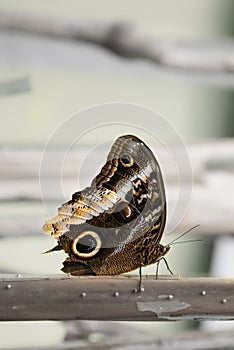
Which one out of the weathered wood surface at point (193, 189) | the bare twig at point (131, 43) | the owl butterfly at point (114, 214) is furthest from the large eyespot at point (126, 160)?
the bare twig at point (131, 43)

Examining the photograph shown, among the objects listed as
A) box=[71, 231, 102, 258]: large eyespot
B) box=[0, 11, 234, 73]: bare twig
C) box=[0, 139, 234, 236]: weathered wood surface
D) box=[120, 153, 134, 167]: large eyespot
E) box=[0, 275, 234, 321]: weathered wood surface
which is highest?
box=[0, 11, 234, 73]: bare twig

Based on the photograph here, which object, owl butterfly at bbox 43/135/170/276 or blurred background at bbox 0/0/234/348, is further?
blurred background at bbox 0/0/234/348

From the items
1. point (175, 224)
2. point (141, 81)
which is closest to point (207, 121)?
point (141, 81)

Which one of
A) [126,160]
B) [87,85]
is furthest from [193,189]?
[126,160]

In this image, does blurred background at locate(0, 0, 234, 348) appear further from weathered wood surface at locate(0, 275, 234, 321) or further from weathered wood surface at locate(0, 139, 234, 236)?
weathered wood surface at locate(0, 275, 234, 321)

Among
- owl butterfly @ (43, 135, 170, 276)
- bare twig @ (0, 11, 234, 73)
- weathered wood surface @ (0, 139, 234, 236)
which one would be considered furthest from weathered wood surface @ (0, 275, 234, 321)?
bare twig @ (0, 11, 234, 73)

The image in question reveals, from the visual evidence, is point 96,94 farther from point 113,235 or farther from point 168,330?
point 113,235

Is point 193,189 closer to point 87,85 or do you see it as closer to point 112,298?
point 87,85
